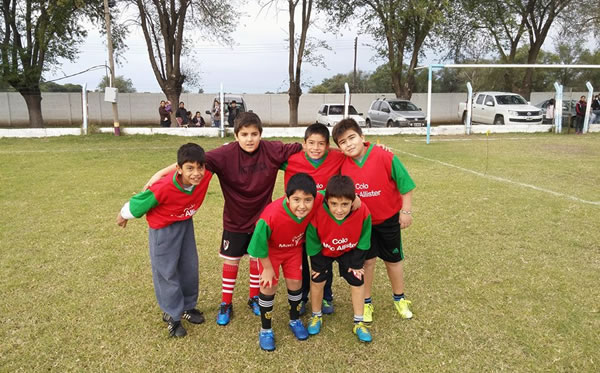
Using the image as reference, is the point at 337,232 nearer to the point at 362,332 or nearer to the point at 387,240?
the point at 387,240

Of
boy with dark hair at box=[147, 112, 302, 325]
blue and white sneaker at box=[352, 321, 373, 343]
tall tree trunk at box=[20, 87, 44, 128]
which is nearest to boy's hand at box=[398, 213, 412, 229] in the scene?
blue and white sneaker at box=[352, 321, 373, 343]

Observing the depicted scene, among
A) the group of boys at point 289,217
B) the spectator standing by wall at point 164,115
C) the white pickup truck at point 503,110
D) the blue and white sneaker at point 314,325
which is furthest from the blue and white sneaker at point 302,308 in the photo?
the white pickup truck at point 503,110

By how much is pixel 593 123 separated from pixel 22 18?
2428 centimetres

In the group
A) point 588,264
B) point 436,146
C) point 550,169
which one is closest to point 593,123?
point 436,146

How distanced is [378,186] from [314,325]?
41.0 inches

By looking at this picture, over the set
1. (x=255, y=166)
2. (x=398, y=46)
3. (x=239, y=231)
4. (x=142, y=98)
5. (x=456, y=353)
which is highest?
(x=398, y=46)

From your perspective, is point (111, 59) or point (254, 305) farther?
point (111, 59)

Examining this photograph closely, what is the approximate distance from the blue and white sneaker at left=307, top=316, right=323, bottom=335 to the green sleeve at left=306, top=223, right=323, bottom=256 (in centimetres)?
49

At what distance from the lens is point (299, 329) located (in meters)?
2.92

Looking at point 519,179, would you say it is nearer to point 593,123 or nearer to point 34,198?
point 34,198

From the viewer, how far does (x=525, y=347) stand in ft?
9.01

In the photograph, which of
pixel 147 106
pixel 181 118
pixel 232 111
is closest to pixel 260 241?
pixel 232 111

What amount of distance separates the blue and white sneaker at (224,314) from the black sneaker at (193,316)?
0.42ft

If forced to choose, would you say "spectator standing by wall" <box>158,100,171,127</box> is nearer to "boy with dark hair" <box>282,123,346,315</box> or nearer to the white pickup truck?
the white pickup truck
